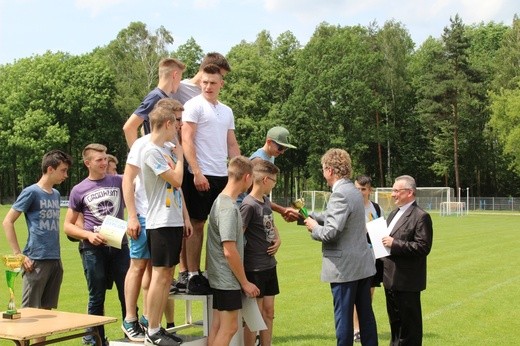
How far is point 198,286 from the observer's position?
687cm

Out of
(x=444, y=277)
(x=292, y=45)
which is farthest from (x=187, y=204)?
(x=292, y=45)

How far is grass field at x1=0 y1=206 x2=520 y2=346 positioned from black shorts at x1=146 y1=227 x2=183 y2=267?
11.0 ft

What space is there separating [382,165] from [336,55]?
41.0 feet

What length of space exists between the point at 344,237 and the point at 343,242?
0.17ft

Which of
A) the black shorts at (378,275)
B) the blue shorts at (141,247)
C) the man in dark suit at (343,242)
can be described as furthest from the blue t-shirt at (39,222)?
the black shorts at (378,275)

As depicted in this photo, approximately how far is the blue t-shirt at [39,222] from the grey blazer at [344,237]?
3017mm

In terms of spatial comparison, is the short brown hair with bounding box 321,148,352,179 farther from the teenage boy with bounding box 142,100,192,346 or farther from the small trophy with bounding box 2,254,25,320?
the small trophy with bounding box 2,254,25,320

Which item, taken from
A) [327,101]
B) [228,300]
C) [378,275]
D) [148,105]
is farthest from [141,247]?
[327,101]

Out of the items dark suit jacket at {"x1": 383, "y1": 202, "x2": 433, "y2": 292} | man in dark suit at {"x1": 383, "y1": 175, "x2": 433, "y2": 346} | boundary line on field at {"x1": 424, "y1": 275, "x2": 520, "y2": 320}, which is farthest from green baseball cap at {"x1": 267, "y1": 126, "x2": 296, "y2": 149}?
boundary line on field at {"x1": 424, "y1": 275, "x2": 520, "y2": 320}

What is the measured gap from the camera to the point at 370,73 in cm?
6956

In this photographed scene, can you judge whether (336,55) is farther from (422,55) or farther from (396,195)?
(396,195)

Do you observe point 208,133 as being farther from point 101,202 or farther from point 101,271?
point 101,271

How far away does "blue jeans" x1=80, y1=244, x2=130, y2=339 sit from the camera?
805 cm

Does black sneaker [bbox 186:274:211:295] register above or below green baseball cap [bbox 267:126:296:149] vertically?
below
